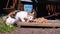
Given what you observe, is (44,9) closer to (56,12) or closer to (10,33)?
(56,12)

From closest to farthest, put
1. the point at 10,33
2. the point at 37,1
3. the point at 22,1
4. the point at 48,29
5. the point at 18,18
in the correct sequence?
the point at 10,33 → the point at 48,29 → the point at 18,18 → the point at 22,1 → the point at 37,1

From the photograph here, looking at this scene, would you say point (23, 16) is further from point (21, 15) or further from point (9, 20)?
point (9, 20)

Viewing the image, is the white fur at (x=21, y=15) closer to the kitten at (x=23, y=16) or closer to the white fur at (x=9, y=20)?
the kitten at (x=23, y=16)

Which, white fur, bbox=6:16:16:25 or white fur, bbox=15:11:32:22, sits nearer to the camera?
white fur, bbox=6:16:16:25

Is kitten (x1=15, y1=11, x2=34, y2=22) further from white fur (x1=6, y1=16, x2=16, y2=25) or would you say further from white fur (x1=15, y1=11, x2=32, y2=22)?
white fur (x1=6, y1=16, x2=16, y2=25)

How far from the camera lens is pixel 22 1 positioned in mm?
11742

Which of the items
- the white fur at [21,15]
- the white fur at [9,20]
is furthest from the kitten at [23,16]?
the white fur at [9,20]

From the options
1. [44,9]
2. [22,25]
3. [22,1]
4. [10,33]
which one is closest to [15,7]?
[22,1]

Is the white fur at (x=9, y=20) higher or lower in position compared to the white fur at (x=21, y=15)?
lower

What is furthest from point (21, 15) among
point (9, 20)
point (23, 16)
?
point (9, 20)

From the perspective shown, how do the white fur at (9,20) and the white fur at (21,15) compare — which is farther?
the white fur at (21,15)

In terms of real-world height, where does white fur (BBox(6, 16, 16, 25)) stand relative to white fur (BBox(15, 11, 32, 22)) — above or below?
below

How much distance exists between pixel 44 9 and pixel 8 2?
2045mm

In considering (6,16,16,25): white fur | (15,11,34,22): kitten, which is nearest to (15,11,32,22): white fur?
(15,11,34,22): kitten
